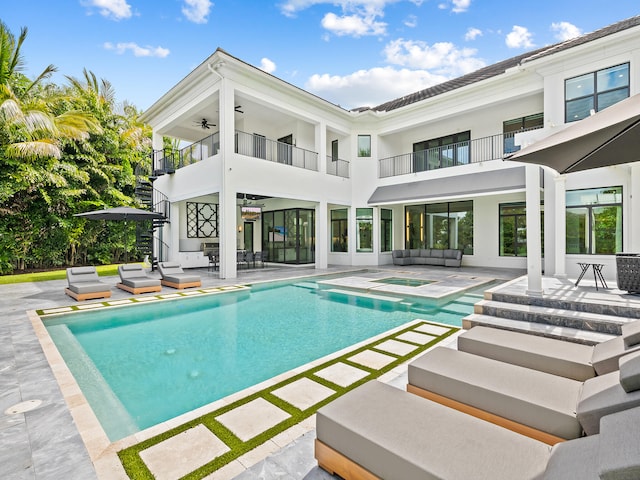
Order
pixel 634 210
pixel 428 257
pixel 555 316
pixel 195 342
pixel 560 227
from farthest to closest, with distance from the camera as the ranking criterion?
pixel 428 257 → pixel 560 227 → pixel 634 210 → pixel 195 342 → pixel 555 316

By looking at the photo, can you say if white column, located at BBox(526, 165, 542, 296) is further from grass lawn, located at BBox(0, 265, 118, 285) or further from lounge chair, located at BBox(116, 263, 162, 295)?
grass lawn, located at BBox(0, 265, 118, 285)

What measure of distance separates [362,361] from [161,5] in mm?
14853

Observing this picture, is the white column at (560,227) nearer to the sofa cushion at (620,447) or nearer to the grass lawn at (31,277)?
the sofa cushion at (620,447)

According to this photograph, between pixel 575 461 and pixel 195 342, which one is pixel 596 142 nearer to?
pixel 575 461

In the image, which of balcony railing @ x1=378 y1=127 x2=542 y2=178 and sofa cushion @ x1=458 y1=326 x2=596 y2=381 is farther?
balcony railing @ x1=378 y1=127 x2=542 y2=178

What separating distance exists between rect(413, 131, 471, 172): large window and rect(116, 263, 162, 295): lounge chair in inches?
502

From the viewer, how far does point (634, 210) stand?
9133 mm

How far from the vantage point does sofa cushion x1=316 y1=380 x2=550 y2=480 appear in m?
1.70

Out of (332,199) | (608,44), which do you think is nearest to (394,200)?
(332,199)

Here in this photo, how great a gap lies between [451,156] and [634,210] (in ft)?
24.1

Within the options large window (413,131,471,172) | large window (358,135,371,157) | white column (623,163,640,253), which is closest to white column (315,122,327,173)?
large window (358,135,371,157)

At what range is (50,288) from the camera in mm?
10430

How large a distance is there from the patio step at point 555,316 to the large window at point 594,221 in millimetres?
5812

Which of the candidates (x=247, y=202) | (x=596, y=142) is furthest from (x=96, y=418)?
(x=247, y=202)
